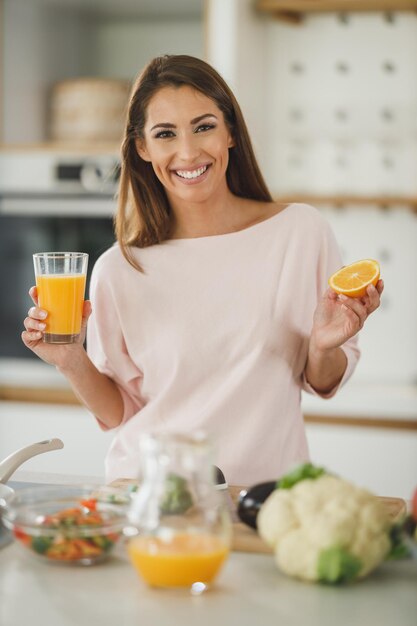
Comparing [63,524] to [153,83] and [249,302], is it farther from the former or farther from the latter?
[153,83]

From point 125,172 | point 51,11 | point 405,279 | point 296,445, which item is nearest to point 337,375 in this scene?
point 296,445

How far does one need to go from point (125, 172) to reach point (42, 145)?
152 cm

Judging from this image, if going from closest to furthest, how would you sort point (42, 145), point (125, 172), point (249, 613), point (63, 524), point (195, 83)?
point (249, 613) < point (63, 524) < point (195, 83) < point (125, 172) < point (42, 145)

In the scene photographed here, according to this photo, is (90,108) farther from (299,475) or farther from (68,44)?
(299,475)

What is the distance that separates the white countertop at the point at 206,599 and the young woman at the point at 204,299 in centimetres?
66

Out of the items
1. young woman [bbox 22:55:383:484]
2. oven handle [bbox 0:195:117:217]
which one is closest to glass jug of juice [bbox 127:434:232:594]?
young woman [bbox 22:55:383:484]

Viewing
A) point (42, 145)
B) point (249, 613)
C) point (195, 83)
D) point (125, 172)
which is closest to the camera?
point (249, 613)

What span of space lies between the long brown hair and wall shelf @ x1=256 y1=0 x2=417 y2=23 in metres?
1.45

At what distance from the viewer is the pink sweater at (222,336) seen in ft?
6.57

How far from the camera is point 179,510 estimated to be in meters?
1.14

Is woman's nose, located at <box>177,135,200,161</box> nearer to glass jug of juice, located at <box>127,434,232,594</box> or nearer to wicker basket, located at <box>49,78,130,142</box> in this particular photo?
glass jug of juice, located at <box>127,434,232,594</box>

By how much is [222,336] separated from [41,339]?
38cm

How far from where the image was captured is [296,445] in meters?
2.05

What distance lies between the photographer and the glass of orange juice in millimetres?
1741
